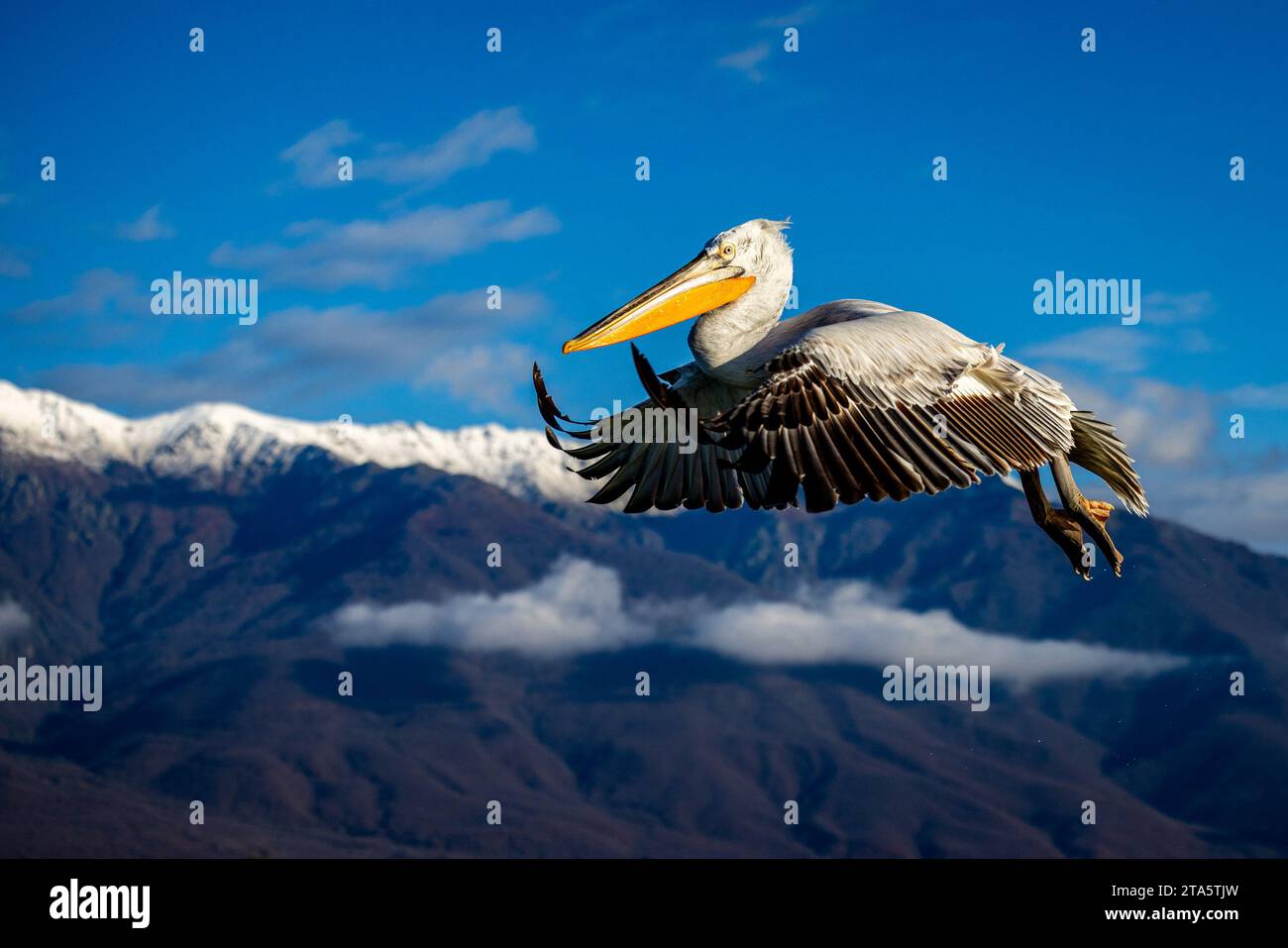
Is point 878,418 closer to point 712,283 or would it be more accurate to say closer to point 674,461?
point 712,283

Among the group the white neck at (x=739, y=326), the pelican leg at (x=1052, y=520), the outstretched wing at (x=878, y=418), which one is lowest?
the pelican leg at (x=1052, y=520)

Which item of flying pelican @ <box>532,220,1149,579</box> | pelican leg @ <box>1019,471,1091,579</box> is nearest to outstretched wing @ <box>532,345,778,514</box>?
flying pelican @ <box>532,220,1149,579</box>

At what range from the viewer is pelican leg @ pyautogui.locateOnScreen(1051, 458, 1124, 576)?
31.6 ft

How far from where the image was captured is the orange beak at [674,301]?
810cm

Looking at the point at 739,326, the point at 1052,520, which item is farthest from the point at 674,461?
the point at 1052,520

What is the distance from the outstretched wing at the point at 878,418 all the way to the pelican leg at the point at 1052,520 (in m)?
0.20

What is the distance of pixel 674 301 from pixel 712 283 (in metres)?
0.41

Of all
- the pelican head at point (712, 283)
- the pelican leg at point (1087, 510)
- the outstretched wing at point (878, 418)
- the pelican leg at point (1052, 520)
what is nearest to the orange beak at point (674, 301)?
the pelican head at point (712, 283)

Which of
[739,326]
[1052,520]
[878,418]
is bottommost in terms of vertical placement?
[1052,520]

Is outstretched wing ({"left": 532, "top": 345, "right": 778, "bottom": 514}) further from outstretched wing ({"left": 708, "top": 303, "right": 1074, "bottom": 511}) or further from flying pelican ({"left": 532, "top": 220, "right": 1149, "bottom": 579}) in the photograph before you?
outstretched wing ({"left": 708, "top": 303, "right": 1074, "bottom": 511})

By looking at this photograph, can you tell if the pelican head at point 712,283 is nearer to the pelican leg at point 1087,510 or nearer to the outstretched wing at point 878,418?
the outstretched wing at point 878,418

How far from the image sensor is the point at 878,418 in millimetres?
8711

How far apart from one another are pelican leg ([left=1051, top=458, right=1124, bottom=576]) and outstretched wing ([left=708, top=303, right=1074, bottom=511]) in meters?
0.43
